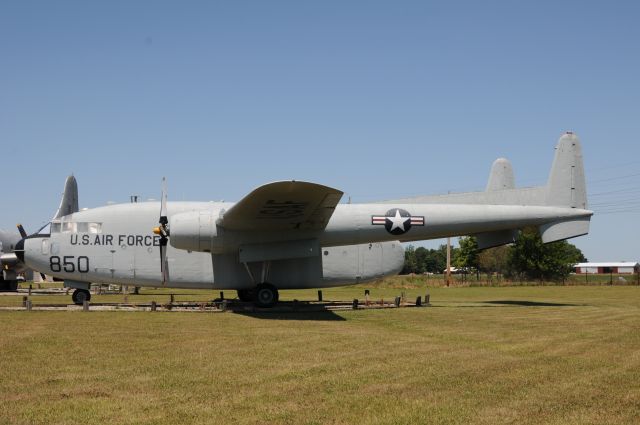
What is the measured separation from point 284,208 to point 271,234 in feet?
7.19

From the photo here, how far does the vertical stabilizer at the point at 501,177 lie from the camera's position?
26.0m

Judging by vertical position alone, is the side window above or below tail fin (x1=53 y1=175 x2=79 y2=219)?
below

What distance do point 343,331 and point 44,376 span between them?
24.8 feet

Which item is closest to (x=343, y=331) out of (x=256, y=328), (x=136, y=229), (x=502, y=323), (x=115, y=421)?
(x=256, y=328)

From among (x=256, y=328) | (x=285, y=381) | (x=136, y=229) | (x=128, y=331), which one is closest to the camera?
(x=285, y=381)

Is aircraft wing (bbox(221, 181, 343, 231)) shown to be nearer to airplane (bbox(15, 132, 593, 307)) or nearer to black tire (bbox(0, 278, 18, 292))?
airplane (bbox(15, 132, 593, 307))

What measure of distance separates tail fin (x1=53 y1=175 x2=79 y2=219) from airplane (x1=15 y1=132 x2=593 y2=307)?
11.9 metres

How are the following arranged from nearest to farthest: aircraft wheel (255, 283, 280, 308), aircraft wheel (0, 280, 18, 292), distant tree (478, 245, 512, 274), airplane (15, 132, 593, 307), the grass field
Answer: the grass field < airplane (15, 132, 593, 307) < aircraft wheel (255, 283, 280, 308) < aircraft wheel (0, 280, 18, 292) < distant tree (478, 245, 512, 274)

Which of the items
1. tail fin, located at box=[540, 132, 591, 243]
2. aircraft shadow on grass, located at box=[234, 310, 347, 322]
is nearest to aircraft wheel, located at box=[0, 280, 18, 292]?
aircraft shadow on grass, located at box=[234, 310, 347, 322]

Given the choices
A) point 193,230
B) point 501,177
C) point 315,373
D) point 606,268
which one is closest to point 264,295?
point 193,230

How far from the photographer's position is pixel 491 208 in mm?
Answer: 23531

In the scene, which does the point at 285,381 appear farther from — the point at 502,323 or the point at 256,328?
the point at 502,323

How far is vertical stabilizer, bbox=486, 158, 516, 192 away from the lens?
85.4 ft

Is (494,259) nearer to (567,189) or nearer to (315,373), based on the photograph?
(567,189)
